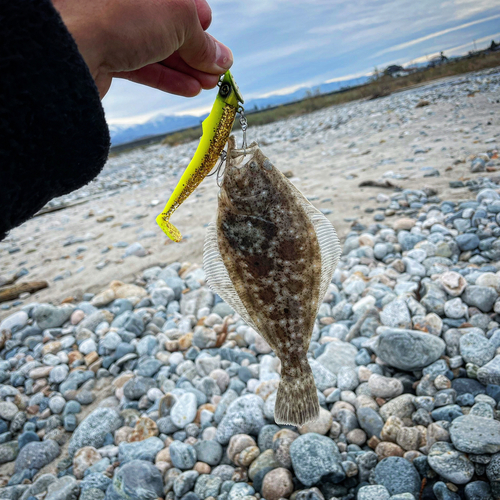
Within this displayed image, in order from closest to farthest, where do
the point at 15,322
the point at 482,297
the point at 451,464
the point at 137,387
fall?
the point at 451,464 < the point at 482,297 < the point at 137,387 < the point at 15,322

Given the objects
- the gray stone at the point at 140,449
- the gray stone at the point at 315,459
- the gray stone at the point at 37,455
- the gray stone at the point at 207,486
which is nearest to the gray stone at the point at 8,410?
the gray stone at the point at 37,455

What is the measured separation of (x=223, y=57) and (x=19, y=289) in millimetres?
7136

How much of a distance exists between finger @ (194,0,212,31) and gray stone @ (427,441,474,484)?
354cm

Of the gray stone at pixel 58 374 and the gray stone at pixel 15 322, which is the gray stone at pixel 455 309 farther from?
the gray stone at pixel 15 322

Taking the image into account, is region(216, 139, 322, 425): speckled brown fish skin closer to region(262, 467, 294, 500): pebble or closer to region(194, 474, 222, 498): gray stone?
region(262, 467, 294, 500): pebble

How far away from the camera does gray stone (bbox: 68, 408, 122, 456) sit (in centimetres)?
404

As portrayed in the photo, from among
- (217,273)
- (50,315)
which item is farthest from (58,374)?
(217,273)

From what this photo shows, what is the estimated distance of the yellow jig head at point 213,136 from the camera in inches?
87.4

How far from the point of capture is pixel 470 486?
268 cm

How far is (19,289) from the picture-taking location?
762cm

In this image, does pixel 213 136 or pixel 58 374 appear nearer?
pixel 213 136

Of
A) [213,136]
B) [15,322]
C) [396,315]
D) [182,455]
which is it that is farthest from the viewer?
[15,322]

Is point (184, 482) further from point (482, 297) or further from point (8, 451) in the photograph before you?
point (482, 297)

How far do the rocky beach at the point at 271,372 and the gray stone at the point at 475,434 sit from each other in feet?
0.04
